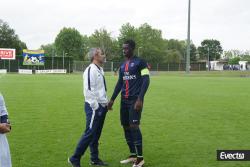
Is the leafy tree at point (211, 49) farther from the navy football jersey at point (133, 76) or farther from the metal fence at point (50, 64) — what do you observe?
the navy football jersey at point (133, 76)

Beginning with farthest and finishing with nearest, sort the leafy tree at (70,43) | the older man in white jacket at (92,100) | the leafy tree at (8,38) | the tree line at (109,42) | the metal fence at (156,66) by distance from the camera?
1. the leafy tree at (70,43)
2. the tree line at (109,42)
3. the leafy tree at (8,38)
4. the metal fence at (156,66)
5. the older man in white jacket at (92,100)

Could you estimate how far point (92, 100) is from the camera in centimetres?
618

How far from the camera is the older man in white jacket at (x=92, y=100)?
20.4 feet

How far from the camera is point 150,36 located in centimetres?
11681

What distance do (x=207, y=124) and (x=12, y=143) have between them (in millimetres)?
5191

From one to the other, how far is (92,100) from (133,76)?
2.61 feet

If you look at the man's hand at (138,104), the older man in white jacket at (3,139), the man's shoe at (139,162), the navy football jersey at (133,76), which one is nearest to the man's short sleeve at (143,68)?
the navy football jersey at (133,76)

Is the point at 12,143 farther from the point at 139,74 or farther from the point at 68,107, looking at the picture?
the point at 68,107

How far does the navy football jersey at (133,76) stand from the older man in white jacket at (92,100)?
395 mm

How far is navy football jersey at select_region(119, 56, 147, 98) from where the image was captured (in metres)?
6.44

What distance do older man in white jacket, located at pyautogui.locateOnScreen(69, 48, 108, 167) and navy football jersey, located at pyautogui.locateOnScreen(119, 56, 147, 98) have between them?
395mm

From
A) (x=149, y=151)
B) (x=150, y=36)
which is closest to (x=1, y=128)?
(x=149, y=151)

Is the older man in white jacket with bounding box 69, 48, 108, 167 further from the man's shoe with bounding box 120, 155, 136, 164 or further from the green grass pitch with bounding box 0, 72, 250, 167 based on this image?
the man's shoe with bounding box 120, 155, 136, 164

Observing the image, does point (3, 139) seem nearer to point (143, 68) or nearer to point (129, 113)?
point (129, 113)
